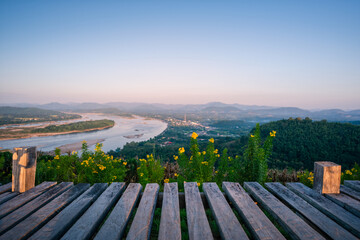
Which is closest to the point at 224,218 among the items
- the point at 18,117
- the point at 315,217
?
the point at 315,217

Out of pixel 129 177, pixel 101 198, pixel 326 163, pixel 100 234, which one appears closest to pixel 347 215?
pixel 326 163

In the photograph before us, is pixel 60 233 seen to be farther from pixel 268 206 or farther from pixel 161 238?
pixel 268 206

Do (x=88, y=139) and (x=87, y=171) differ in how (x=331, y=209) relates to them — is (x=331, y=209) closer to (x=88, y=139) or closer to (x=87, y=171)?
(x=87, y=171)

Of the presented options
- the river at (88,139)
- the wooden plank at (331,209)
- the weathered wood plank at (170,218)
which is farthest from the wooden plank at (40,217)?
the wooden plank at (331,209)

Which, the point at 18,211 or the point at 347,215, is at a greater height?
the point at 347,215

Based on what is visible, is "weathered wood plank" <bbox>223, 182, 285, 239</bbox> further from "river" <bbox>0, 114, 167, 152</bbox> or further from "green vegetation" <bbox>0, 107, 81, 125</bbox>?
"green vegetation" <bbox>0, 107, 81, 125</bbox>

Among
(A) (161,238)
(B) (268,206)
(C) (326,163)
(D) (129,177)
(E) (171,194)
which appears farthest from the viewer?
(D) (129,177)
